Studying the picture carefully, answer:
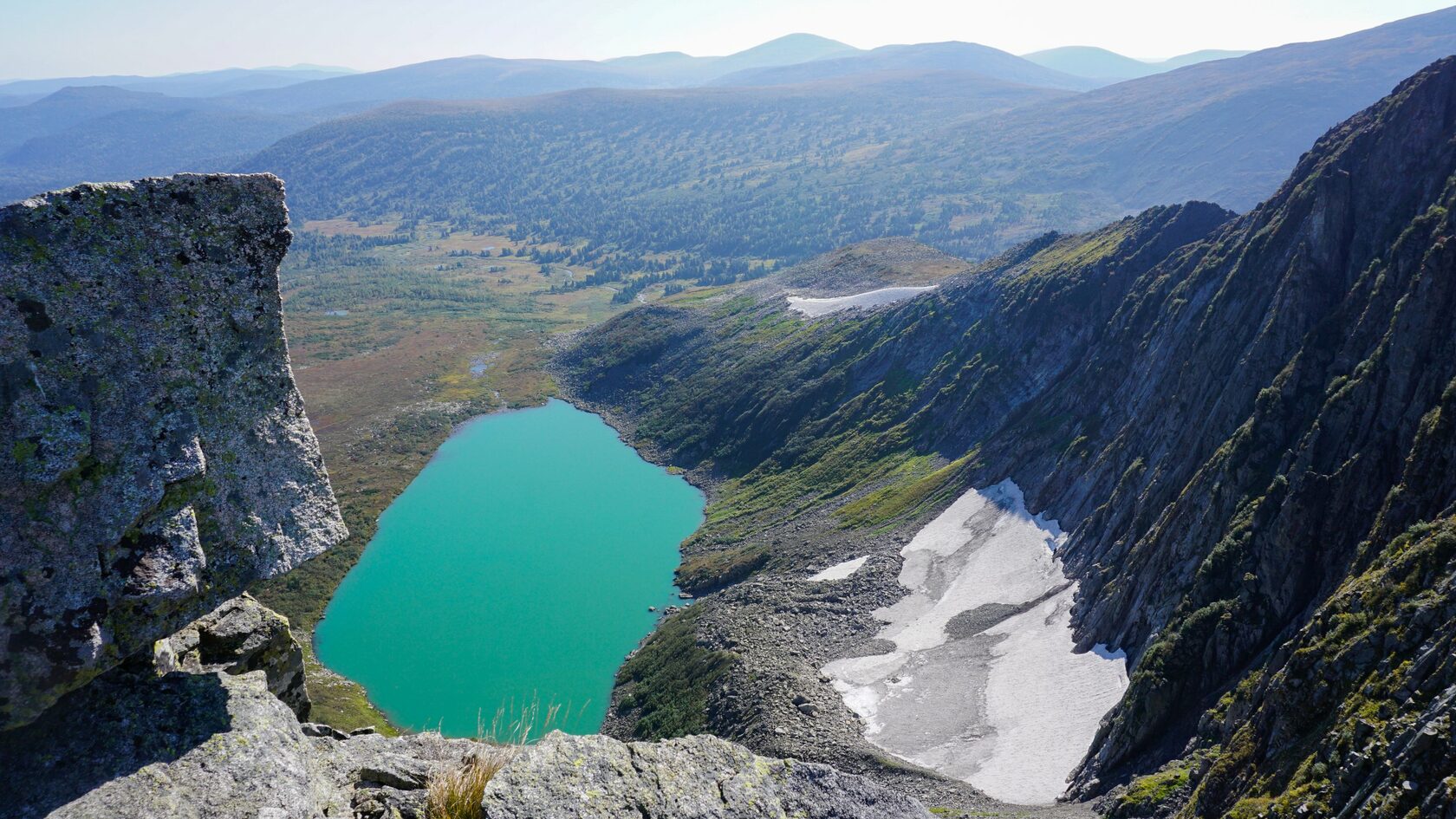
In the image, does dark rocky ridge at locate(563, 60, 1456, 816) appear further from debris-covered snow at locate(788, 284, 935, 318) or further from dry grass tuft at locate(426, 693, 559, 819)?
debris-covered snow at locate(788, 284, 935, 318)

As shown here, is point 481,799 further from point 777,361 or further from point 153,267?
point 777,361

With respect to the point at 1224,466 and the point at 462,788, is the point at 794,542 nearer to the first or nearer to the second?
the point at 1224,466

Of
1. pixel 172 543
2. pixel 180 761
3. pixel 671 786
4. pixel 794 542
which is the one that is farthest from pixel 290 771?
pixel 794 542

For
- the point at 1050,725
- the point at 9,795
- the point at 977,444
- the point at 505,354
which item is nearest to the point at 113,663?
the point at 9,795

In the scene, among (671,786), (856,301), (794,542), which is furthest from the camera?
(856,301)

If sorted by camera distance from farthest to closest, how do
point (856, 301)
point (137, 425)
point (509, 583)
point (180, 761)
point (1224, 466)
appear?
point (856, 301) < point (509, 583) < point (1224, 466) < point (137, 425) < point (180, 761)

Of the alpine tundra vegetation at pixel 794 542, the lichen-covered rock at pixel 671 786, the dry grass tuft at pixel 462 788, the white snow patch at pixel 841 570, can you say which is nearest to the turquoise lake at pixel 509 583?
the alpine tundra vegetation at pixel 794 542

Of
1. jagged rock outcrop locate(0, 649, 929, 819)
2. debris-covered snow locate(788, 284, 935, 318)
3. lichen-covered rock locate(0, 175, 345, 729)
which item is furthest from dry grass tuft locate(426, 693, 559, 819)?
debris-covered snow locate(788, 284, 935, 318)
